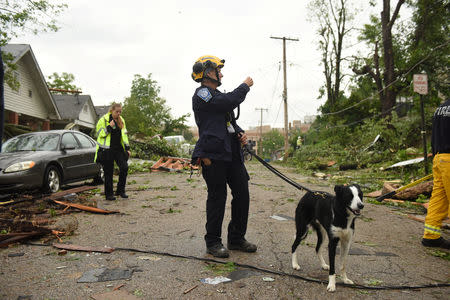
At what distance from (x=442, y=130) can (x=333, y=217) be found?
2.40 m

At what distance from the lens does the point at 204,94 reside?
3.75 metres

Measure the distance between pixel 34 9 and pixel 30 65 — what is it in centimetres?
1010

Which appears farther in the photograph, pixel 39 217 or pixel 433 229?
pixel 39 217

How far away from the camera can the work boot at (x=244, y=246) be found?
4020mm

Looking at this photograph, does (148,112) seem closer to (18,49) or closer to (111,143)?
(18,49)

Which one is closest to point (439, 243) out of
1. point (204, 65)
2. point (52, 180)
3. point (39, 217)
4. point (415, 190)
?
point (204, 65)

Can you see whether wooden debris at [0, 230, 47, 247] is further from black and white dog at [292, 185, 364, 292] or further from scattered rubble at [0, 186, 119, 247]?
black and white dog at [292, 185, 364, 292]

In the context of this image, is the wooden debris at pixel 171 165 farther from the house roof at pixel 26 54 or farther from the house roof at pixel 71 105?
the house roof at pixel 71 105

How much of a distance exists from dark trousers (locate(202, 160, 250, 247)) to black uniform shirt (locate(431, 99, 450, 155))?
253 cm

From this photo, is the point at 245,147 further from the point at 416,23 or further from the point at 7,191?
the point at 416,23

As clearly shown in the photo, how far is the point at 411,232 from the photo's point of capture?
5.30 meters

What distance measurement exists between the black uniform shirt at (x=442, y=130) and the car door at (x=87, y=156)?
856 centimetres

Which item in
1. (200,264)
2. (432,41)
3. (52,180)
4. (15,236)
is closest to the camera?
(200,264)

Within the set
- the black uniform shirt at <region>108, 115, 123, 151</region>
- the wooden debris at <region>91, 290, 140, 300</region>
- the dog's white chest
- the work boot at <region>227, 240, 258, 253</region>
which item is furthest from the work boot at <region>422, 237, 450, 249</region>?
the black uniform shirt at <region>108, 115, 123, 151</region>
